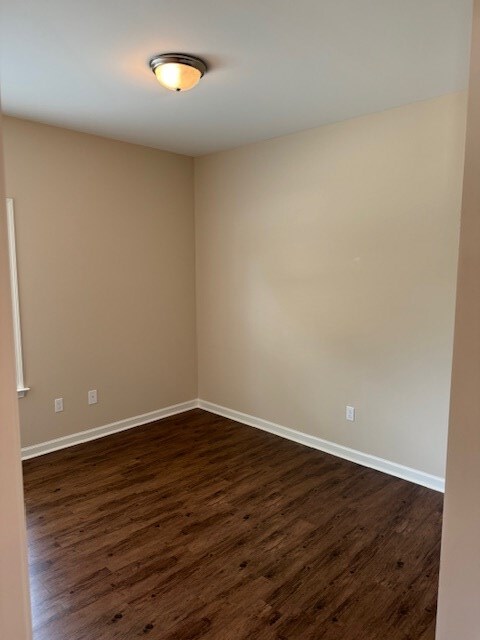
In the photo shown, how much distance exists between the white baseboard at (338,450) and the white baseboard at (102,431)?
1.08 feet

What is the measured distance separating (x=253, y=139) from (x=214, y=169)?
63 cm

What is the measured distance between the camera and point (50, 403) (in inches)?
144

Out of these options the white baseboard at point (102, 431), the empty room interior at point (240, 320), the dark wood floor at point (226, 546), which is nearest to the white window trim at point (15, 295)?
the empty room interior at point (240, 320)

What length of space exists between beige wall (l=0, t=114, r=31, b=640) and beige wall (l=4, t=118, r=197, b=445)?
269 cm

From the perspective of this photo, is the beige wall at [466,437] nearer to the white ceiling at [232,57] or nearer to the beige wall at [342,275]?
the white ceiling at [232,57]

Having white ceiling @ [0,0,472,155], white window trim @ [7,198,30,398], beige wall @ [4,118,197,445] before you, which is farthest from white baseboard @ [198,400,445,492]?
white ceiling @ [0,0,472,155]

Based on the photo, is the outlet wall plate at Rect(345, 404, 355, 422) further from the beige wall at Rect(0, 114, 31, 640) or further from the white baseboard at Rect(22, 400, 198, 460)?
the beige wall at Rect(0, 114, 31, 640)

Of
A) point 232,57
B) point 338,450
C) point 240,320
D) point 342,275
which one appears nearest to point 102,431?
point 240,320

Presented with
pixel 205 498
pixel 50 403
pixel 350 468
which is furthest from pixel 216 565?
pixel 50 403

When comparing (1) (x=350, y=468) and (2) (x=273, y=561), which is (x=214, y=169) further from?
(2) (x=273, y=561)

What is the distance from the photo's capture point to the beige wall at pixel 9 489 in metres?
0.97

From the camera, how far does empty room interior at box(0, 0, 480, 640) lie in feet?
6.14

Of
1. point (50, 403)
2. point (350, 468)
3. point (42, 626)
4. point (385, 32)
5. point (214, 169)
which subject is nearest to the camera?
point (42, 626)

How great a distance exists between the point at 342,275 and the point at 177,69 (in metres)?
1.85
